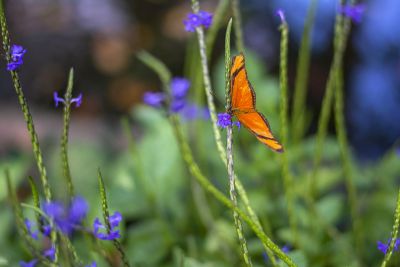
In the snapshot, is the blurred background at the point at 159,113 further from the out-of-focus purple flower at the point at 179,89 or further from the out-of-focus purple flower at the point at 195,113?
the out-of-focus purple flower at the point at 179,89

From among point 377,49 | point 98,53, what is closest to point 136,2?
point 98,53

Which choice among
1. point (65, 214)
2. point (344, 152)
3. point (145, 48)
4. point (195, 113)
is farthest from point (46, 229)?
point (145, 48)

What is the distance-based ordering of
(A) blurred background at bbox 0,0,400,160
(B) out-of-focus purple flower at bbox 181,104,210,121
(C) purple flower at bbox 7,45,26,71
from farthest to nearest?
(A) blurred background at bbox 0,0,400,160 → (B) out-of-focus purple flower at bbox 181,104,210,121 → (C) purple flower at bbox 7,45,26,71

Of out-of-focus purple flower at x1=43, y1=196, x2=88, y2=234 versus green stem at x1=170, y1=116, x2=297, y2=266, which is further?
out-of-focus purple flower at x1=43, y1=196, x2=88, y2=234

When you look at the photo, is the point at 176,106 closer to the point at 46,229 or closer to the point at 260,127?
the point at 46,229

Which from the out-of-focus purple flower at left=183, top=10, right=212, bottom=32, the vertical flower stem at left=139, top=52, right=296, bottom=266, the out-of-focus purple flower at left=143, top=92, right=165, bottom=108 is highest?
the out-of-focus purple flower at left=183, top=10, right=212, bottom=32

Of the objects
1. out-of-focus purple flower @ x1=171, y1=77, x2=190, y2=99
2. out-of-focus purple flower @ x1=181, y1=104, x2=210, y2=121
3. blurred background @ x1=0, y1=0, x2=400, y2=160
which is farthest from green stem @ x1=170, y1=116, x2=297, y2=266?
blurred background @ x1=0, y1=0, x2=400, y2=160

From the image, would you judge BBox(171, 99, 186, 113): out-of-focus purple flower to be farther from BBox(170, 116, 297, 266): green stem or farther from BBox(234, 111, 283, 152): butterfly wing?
BBox(234, 111, 283, 152): butterfly wing

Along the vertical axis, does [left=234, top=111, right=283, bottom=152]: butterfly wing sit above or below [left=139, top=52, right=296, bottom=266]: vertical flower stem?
above
